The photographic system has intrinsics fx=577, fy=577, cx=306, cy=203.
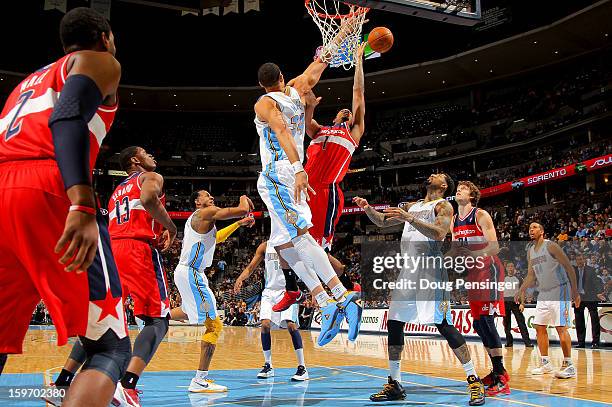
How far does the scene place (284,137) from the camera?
453 cm

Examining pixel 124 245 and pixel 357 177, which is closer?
pixel 124 245

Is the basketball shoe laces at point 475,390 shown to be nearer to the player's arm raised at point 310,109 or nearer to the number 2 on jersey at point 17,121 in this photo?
the player's arm raised at point 310,109

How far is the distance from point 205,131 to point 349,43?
3344 centimetres

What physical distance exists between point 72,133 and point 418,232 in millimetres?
4553

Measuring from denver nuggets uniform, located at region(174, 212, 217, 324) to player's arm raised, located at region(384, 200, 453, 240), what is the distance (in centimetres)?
232

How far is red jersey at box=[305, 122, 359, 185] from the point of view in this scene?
5836mm

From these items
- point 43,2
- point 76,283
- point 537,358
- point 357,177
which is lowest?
point 537,358

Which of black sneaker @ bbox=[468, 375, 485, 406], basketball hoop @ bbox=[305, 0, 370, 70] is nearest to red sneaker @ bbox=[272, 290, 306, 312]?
black sneaker @ bbox=[468, 375, 485, 406]

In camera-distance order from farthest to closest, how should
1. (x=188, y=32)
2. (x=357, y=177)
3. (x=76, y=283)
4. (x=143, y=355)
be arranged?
(x=357, y=177), (x=188, y=32), (x=143, y=355), (x=76, y=283)

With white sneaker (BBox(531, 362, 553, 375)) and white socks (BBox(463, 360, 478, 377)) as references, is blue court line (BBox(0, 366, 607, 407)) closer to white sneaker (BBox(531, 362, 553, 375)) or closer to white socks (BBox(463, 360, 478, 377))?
white socks (BBox(463, 360, 478, 377))

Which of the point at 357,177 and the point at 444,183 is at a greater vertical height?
the point at 357,177

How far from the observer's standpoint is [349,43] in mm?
7352

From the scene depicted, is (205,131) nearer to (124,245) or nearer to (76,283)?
(124,245)

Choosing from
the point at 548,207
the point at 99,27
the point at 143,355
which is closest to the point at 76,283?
the point at 99,27
